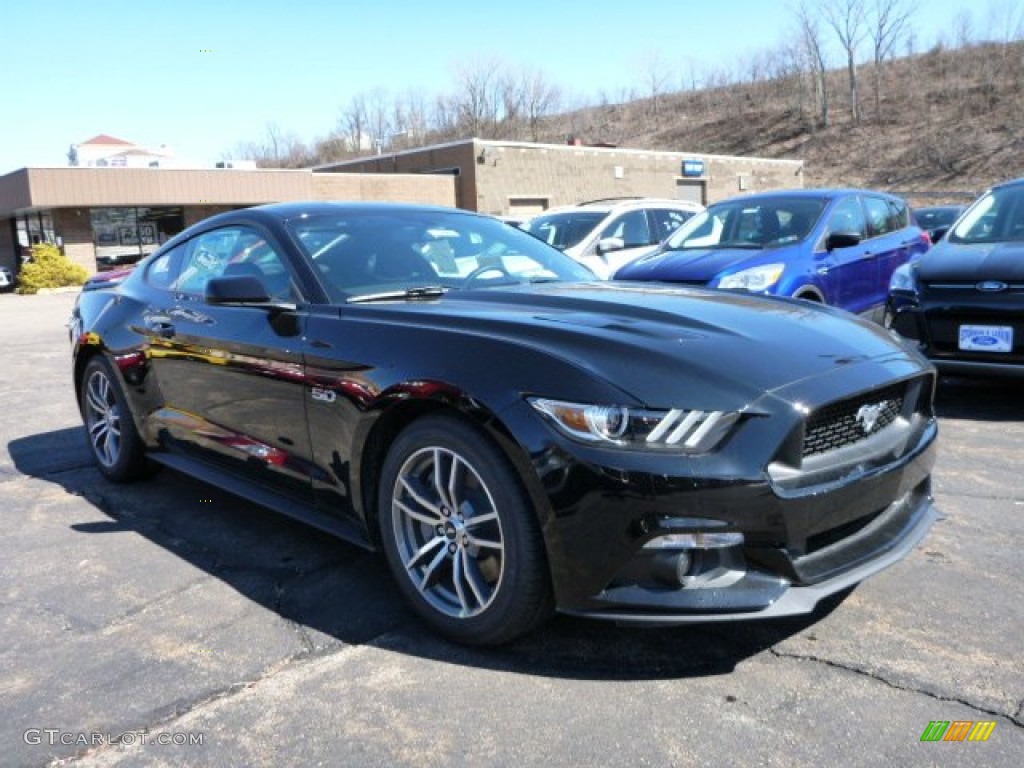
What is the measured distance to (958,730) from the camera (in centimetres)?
232

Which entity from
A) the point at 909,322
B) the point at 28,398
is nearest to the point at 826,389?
the point at 909,322

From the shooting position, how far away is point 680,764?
2232mm


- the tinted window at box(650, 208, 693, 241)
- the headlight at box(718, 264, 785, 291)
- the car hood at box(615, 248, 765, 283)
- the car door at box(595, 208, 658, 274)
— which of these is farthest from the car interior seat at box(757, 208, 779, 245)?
the tinted window at box(650, 208, 693, 241)

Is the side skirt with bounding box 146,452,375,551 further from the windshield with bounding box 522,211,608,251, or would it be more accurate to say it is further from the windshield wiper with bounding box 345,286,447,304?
the windshield with bounding box 522,211,608,251

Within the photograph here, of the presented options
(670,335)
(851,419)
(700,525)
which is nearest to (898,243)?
(851,419)

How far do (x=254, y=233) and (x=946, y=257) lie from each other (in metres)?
4.74

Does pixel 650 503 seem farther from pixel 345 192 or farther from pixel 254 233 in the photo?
pixel 345 192

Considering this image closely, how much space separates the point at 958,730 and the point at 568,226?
8.85 metres

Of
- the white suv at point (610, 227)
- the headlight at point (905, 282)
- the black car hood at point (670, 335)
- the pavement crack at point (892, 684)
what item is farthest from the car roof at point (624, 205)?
the pavement crack at point (892, 684)

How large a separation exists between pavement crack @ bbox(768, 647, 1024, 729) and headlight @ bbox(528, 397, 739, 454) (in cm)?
83

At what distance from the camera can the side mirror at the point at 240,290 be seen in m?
3.51

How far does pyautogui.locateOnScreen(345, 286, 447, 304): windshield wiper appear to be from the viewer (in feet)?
11.5

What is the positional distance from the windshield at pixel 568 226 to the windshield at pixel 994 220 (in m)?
4.51

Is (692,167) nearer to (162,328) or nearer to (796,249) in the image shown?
(796,249)
